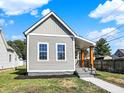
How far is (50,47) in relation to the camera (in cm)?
2050

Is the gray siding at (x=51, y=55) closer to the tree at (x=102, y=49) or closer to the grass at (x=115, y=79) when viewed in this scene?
the grass at (x=115, y=79)

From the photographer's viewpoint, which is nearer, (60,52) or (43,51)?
(43,51)

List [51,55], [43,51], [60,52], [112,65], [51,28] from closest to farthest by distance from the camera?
[43,51]
[51,55]
[60,52]
[51,28]
[112,65]

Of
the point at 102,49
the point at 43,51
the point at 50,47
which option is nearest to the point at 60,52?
the point at 50,47

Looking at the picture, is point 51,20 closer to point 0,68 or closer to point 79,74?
point 79,74

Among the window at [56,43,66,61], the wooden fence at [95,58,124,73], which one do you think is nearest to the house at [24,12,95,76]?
the window at [56,43,66,61]

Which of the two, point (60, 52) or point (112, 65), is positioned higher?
point (60, 52)

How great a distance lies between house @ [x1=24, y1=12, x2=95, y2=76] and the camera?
19.9 metres

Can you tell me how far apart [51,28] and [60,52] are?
94.7 inches

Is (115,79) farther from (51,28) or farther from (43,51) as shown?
(51,28)

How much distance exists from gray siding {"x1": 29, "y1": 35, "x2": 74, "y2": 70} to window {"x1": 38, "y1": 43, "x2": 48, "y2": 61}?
289 millimetres

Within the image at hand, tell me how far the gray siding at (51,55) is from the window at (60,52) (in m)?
0.29

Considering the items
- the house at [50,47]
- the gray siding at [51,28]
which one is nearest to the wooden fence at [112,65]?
the house at [50,47]

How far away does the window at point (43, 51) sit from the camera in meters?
20.0
